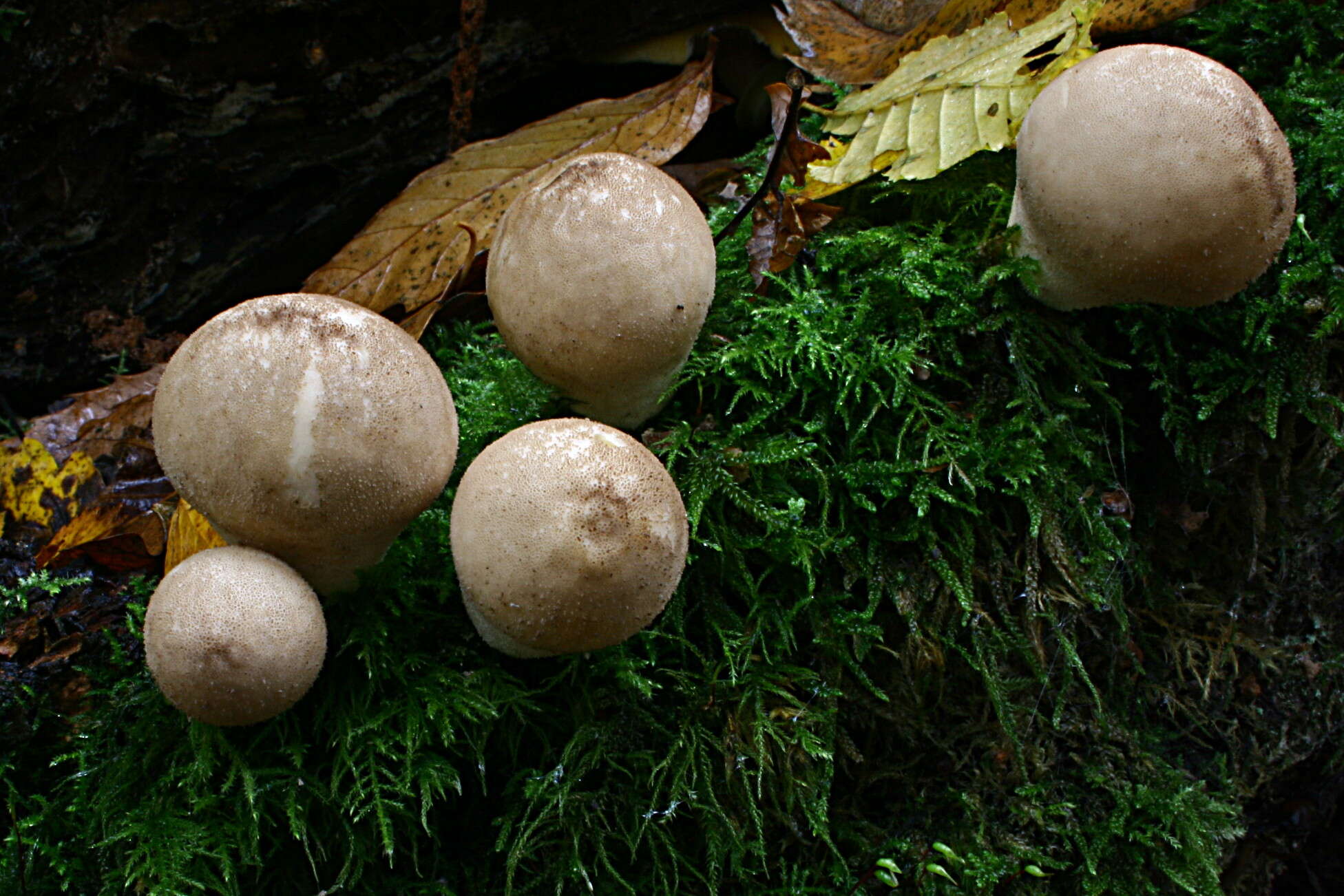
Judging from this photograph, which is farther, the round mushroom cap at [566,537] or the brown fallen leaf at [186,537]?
the brown fallen leaf at [186,537]

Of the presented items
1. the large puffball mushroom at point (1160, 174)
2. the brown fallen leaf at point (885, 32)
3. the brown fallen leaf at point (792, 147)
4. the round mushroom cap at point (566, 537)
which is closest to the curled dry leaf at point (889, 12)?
the brown fallen leaf at point (885, 32)

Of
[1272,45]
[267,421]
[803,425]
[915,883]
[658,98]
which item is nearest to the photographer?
[267,421]

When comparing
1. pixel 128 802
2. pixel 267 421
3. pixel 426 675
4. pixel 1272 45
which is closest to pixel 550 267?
pixel 267 421

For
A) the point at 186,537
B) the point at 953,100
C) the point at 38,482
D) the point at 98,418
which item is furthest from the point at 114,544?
the point at 953,100

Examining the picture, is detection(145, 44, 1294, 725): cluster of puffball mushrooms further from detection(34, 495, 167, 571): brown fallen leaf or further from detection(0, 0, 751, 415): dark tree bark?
detection(0, 0, 751, 415): dark tree bark

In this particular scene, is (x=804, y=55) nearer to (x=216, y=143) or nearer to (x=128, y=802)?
(x=216, y=143)

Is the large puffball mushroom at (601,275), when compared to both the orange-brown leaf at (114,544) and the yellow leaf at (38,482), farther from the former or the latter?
the yellow leaf at (38,482)

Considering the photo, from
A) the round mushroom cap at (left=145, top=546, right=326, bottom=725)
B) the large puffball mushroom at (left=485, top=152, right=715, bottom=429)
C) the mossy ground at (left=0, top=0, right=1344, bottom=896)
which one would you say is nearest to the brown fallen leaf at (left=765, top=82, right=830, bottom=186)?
the mossy ground at (left=0, top=0, right=1344, bottom=896)
